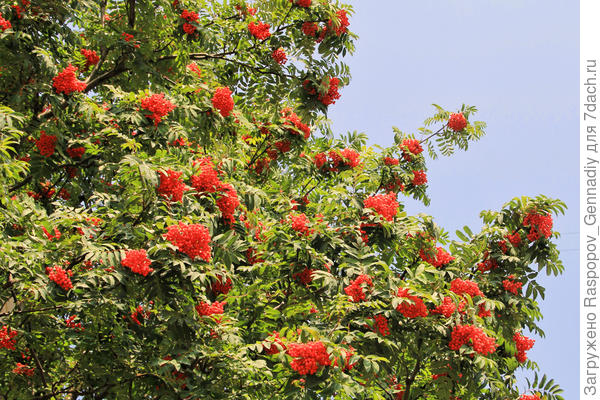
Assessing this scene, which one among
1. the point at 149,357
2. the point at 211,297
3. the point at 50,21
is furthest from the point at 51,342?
the point at 50,21

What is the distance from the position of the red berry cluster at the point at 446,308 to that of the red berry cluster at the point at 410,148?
3900mm

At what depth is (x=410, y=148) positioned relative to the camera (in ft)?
33.0

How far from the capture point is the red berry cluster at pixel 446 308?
6438 millimetres

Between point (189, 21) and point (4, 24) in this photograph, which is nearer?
point (4, 24)

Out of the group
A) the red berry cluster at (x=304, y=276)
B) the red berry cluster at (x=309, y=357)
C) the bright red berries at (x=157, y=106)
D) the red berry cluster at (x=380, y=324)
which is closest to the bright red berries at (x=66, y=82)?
the bright red berries at (x=157, y=106)

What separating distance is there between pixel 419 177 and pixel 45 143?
19.7 feet

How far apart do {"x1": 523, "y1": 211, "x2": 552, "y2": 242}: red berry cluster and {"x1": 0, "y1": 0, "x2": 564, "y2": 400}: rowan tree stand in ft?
0.10

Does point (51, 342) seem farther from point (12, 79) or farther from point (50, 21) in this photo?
point (50, 21)

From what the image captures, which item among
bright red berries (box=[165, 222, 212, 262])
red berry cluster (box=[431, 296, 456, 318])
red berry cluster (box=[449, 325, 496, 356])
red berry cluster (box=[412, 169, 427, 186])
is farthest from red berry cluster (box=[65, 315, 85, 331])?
red berry cluster (box=[412, 169, 427, 186])

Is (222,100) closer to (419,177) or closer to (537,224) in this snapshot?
(419,177)

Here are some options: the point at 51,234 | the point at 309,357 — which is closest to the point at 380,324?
the point at 309,357

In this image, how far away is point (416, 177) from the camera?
9922 mm

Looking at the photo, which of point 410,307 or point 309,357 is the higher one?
point 410,307

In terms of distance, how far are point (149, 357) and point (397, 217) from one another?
12.1 ft
